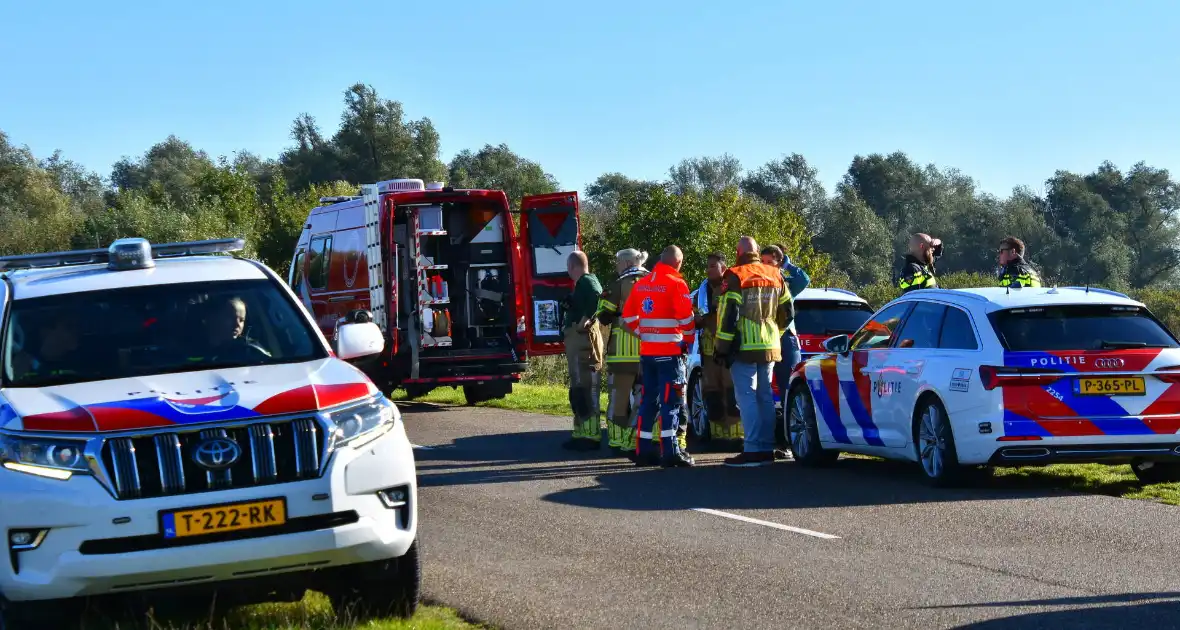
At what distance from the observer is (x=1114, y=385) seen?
11.0m

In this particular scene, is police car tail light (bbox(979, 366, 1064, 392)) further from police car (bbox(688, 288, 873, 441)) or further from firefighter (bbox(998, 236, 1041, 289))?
police car (bbox(688, 288, 873, 441))

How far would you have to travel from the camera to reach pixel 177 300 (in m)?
8.04

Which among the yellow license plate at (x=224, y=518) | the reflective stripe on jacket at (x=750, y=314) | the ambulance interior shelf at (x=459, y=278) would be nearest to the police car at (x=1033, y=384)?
the reflective stripe on jacket at (x=750, y=314)

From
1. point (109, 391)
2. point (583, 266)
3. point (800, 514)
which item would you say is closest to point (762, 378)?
point (583, 266)

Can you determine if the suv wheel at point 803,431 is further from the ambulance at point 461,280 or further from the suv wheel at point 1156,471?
the ambulance at point 461,280

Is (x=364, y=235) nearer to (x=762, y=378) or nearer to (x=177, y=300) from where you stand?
(x=762, y=378)

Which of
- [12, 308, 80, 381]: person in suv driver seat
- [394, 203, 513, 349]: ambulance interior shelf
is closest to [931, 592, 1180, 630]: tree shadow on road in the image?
[12, 308, 80, 381]: person in suv driver seat

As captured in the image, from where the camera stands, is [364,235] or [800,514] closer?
[800,514]

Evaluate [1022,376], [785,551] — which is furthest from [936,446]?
[785,551]

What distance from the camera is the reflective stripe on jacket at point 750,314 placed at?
1348 centimetres

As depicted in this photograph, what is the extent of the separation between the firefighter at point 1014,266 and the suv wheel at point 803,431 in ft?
7.67

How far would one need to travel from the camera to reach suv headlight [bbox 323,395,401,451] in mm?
6754

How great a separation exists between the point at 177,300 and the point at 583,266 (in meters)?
7.45

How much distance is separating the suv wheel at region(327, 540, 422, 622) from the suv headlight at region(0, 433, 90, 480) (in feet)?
4.51
